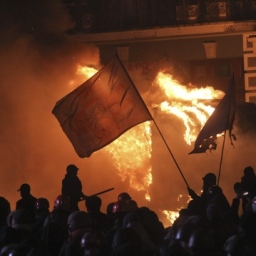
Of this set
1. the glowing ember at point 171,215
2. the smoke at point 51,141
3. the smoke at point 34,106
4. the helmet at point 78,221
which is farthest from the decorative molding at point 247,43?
the helmet at point 78,221

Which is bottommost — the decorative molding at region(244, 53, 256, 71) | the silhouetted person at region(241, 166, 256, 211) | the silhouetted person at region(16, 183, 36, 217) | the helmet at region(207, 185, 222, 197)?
the decorative molding at region(244, 53, 256, 71)

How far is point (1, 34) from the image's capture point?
2186 centimetres

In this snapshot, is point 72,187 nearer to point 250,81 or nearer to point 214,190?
point 214,190

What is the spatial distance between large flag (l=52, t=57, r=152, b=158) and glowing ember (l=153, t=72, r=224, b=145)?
8162 millimetres

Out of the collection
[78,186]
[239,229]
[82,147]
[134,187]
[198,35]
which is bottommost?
[134,187]

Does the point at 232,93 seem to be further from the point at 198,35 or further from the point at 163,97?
the point at 198,35

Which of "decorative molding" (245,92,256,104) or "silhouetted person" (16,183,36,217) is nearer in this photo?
"silhouetted person" (16,183,36,217)

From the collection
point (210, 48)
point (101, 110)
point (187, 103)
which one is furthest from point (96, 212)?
point (210, 48)

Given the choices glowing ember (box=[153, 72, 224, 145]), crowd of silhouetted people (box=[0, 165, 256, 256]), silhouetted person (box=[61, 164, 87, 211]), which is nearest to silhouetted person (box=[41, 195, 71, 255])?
crowd of silhouetted people (box=[0, 165, 256, 256])

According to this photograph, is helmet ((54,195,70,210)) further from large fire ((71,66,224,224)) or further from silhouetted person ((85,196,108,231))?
large fire ((71,66,224,224))

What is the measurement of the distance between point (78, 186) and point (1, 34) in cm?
716

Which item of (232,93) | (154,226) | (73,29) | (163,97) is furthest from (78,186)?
(73,29)

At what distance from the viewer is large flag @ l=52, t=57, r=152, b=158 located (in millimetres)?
13664

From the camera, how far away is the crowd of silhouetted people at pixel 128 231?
775 cm
